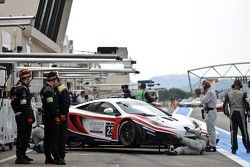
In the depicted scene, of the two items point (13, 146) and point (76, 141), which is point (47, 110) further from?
point (13, 146)

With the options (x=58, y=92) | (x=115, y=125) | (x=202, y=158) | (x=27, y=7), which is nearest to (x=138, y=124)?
(x=115, y=125)

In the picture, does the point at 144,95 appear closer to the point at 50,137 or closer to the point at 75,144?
the point at 75,144

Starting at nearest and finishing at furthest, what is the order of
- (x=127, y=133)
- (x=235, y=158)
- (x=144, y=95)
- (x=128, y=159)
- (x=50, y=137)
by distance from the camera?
(x=50, y=137)
(x=128, y=159)
(x=235, y=158)
(x=127, y=133)
(x=144, y=95)

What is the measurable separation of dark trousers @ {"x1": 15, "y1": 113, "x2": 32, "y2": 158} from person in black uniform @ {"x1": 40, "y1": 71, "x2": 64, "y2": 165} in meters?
0.39

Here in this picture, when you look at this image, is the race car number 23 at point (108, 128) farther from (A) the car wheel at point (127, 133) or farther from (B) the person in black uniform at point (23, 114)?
(B) the person in black uniform at point (23, 114)

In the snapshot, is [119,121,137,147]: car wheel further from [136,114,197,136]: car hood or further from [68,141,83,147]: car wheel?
[68,141,83,147]: car wheel

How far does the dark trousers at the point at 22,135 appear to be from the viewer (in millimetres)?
12258

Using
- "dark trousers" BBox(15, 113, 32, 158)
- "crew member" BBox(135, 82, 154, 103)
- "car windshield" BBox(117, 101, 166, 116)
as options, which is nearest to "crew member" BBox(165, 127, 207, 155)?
"car windshield" BBox(117, 101, 166, 116)

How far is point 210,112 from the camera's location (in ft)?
51.4

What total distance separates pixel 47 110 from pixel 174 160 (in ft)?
9.76

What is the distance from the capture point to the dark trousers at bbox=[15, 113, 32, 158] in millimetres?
12258

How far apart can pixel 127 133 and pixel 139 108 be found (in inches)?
38.3

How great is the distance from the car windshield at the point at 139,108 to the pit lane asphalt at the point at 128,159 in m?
0.98

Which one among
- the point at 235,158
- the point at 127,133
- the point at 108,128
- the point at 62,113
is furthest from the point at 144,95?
the point at 62,113
